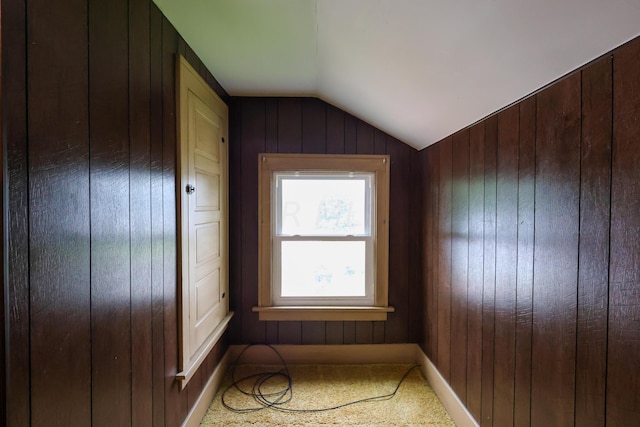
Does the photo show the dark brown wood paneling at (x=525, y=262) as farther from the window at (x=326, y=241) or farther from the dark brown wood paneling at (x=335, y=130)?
the dark brown wood paneling at (x=335, y=130)

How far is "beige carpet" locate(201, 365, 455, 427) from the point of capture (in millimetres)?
1665

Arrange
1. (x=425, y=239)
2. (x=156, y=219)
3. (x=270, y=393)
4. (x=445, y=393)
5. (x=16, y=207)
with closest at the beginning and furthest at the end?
(x=16, y=207), (x=156, y=219), (x=445, y=393), (x=270, y=393), (x=425, y=239)

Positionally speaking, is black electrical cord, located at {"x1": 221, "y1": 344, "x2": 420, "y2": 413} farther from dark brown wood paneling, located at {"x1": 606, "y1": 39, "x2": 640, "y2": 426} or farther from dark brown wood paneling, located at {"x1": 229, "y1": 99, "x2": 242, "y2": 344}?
dark brown wood paneling, located at {"x1": 606, "y1": 39, "x2": 640, "y2": 426}

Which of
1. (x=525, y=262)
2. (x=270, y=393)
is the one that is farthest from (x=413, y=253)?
(x=270, y=393)

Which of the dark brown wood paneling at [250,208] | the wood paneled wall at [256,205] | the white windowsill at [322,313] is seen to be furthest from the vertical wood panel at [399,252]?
the dark brown wood paneling at [250,208]

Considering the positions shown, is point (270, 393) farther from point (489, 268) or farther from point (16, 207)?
point (16, 207)

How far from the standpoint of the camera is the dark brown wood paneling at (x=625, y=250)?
28.9 inches

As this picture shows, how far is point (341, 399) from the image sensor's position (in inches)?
73.0

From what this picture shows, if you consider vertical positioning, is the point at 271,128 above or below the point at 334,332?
above

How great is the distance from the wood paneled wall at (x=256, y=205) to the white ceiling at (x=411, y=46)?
260 millimetres

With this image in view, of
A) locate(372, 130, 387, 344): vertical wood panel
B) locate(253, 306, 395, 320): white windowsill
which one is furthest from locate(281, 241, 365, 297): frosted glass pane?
locate(372, 130, 387, 344): vertical wood panel

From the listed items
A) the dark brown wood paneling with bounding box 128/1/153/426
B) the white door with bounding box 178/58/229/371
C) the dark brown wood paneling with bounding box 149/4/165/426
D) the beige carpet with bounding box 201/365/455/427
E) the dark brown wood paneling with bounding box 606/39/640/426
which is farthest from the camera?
the beige carpet with bounding box 201/365/455/427

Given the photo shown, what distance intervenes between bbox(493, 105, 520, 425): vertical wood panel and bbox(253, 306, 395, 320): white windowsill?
39.3 inches

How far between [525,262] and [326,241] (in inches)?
54.7
